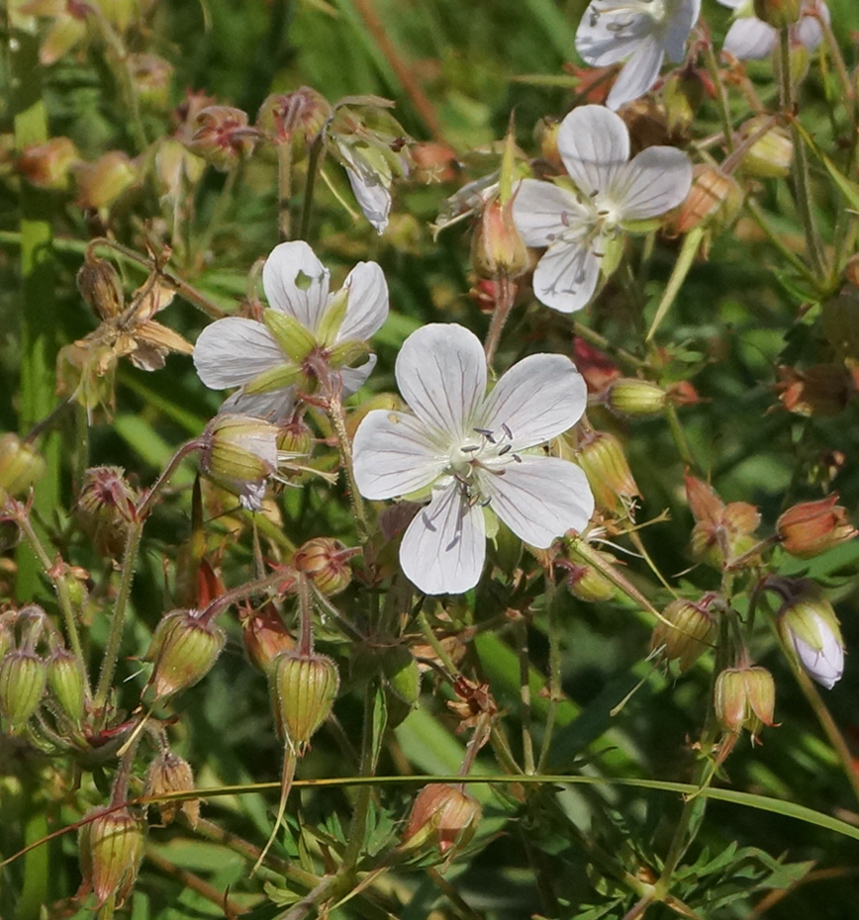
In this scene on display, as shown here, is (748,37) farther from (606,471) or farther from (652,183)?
(606,471)

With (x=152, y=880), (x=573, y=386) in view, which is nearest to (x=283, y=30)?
(x=573, y=386)

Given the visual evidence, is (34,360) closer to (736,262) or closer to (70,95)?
(70,95)

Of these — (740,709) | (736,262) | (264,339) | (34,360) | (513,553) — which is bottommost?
(736,262)

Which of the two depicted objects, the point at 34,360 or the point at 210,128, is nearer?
the point at 210,128

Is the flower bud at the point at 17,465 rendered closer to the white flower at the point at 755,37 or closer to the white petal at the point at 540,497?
the white petal at the point at 540,497

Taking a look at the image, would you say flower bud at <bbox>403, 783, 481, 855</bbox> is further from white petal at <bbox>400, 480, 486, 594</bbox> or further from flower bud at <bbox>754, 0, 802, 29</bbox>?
flower bud at <bbox>754, 0, 802, 29</bbox>
